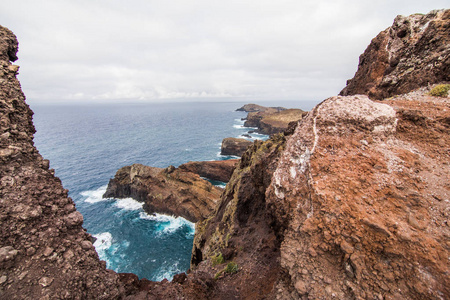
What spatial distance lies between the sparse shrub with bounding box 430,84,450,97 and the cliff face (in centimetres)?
1942

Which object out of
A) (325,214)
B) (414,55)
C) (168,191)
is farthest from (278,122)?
(325,214)

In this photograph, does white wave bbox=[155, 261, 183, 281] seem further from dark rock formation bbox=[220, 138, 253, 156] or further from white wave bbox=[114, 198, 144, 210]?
dark rock formation bbox=[220, 138, 253, 156]

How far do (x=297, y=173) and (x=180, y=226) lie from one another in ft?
114

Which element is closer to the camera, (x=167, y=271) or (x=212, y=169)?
(x=167, y=271)

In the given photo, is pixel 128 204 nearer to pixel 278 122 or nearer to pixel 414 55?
pixel 414 55

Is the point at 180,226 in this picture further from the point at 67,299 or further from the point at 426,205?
the point at 426,205

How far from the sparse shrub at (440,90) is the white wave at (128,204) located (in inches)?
1899

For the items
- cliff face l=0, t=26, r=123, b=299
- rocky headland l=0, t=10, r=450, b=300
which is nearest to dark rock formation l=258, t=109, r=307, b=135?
rocky headland l=0, t=10, r=450, b=300

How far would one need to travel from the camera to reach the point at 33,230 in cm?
831

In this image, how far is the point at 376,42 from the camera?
20.5 meters

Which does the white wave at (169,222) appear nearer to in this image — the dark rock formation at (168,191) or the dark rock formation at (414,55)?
the dark rock formation at (168,191)

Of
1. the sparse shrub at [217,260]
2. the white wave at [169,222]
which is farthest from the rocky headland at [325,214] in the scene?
the white wave at [169,222]

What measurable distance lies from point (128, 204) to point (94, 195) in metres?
10.3

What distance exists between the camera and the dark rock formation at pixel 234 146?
7212 cm
